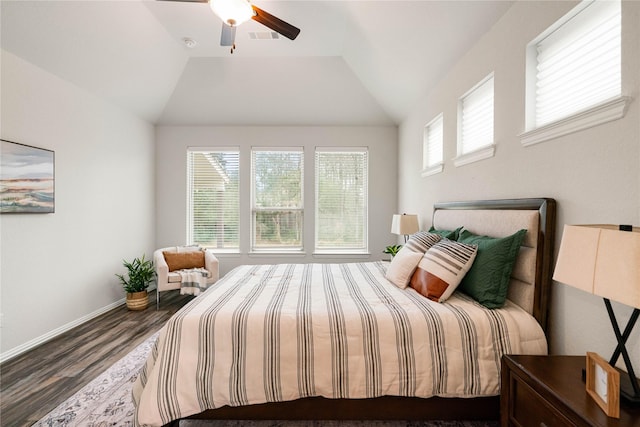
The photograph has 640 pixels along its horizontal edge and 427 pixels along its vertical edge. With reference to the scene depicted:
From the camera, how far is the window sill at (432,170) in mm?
2855

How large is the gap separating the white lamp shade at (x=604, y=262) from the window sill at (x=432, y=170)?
6.48ft

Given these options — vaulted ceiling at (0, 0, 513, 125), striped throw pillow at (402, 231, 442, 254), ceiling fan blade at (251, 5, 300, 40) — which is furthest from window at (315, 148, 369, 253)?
ceiling fan blade at (251, 5, 300, 40)

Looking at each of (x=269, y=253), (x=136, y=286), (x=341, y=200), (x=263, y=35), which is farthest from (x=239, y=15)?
(x=136, y=286)

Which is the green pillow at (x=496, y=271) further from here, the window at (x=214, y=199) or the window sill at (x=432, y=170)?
the window at (x=214, y=199)

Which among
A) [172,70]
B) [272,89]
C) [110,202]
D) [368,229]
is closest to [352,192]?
Answer: [368,229]

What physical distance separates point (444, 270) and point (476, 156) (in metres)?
1.11

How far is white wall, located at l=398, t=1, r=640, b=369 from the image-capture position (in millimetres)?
1153

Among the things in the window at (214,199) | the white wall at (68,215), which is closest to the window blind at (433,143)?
the window at (214,199)

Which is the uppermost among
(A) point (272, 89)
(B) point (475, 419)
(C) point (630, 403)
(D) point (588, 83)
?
(A) point (272, 89)

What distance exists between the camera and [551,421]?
3.22ft

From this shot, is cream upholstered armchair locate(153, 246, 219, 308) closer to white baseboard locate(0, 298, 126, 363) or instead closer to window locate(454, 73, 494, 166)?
white baseboard locate(0, 298, 126, 363)

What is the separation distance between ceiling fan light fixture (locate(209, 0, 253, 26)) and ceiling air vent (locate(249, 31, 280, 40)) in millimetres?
1252

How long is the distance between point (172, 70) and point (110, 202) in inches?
78.3

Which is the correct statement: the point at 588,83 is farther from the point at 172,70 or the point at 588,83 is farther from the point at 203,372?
the point at 172,70
